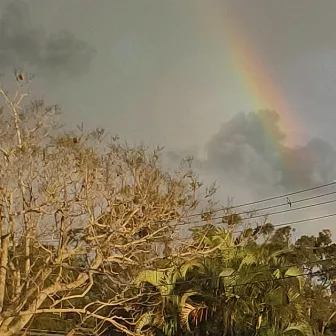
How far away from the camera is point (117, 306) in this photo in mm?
→ 19375

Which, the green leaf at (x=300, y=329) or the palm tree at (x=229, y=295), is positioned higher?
the palm tree at (x=229, y=295)

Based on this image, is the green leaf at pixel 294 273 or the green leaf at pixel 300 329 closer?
the green leaf at pixel 300 329

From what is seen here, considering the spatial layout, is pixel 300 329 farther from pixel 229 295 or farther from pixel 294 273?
pixel 229 295

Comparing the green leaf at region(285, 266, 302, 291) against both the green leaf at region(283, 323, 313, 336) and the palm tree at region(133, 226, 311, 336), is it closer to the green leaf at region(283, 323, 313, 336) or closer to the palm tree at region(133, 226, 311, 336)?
the palm tree at region(133, 226, 311, 336)

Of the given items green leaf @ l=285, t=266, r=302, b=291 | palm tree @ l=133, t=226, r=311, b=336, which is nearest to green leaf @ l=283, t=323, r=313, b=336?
palm tree @ l=133, t=226, r=311, b=336

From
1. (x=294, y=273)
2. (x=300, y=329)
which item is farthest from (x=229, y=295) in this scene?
(x=294, y=273)

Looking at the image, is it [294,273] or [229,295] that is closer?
[229,295]

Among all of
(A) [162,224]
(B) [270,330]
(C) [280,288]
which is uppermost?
(A) [162,224]

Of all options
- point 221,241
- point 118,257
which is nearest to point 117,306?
point 118,257

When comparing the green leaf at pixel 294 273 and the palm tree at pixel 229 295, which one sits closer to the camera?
the palm tree at pixel 229 295

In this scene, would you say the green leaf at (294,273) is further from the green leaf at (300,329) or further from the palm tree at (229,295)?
the green leaf at (300,329)

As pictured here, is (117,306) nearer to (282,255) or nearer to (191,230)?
(191,230)

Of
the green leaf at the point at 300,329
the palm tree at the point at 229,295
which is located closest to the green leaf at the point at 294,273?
the palm tree at the point at 229,295

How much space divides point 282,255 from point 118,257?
17.2 ft
